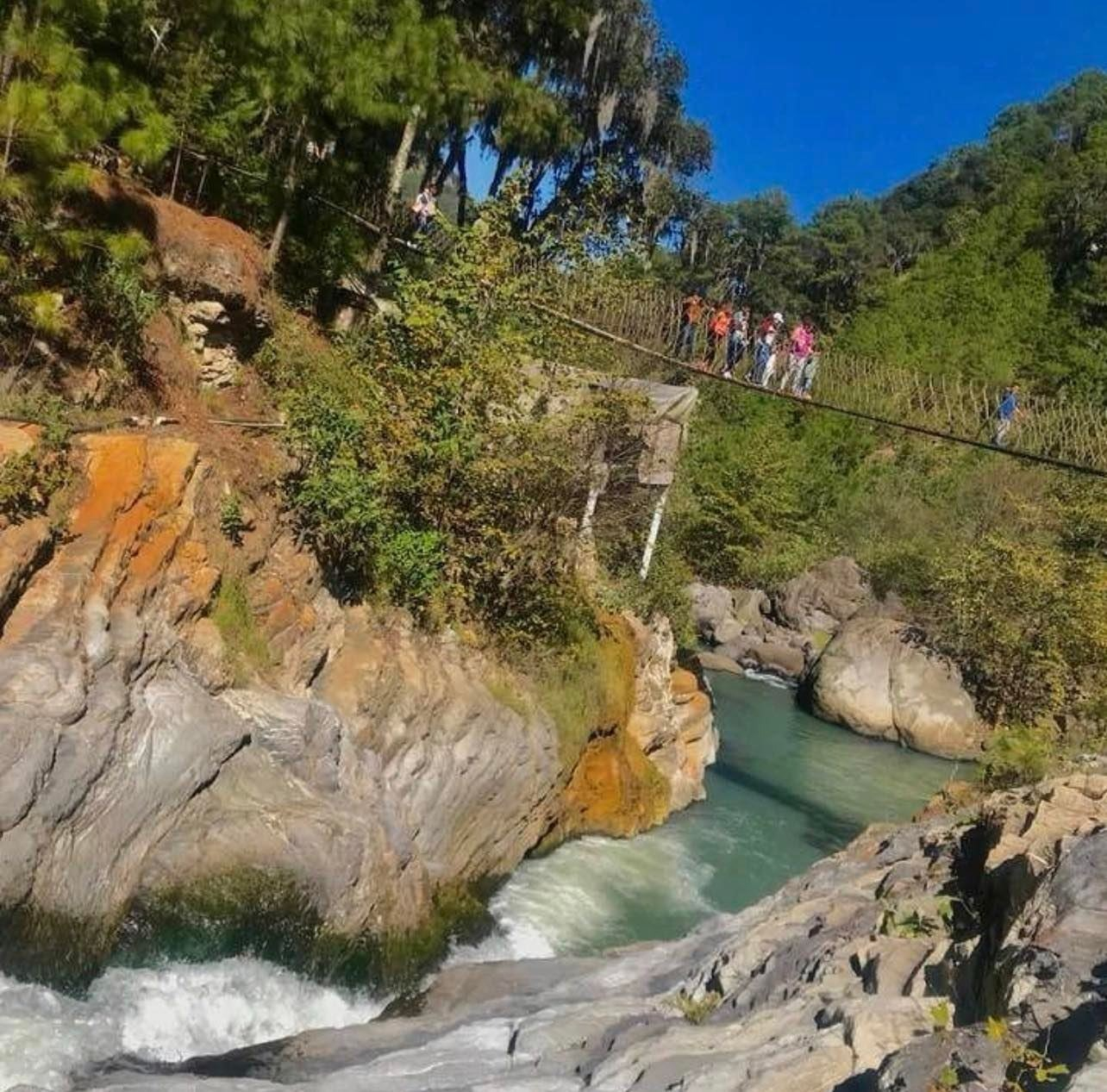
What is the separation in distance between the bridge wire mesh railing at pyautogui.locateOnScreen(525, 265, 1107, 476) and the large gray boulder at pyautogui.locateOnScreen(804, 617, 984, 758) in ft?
37.6

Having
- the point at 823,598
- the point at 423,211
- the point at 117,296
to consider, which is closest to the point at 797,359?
the point at 423,211

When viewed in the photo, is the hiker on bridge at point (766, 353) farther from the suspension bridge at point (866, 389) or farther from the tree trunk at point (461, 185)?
the tree trunk at point (461, 185)

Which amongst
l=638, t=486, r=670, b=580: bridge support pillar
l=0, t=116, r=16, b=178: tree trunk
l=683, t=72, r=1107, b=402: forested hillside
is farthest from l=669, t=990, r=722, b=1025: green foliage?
l=683, t=72, r=1107, b=402: forested hillside

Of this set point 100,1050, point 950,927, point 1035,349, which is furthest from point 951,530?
point 100,1050

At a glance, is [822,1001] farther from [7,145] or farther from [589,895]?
[7,145]

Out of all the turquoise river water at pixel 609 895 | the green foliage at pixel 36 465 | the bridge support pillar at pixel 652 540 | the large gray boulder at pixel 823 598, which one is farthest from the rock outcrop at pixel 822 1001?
the large gray boulder at pixel 823 598

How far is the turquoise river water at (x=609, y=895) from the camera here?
640 centimetres

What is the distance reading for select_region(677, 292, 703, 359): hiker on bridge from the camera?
529 inches

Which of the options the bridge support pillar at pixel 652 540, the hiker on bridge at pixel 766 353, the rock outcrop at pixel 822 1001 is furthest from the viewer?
the bridge support pillar at pixel 652 540

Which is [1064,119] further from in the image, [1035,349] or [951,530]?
[951,530]

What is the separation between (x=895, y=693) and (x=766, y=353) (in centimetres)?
1310

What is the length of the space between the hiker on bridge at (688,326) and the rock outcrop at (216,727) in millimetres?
5113

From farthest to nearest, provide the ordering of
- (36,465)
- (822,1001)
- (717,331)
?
(717,331) → (36,465) → (822,1001)

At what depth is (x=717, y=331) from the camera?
13.7 meters
